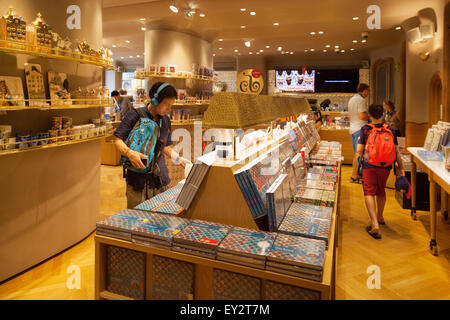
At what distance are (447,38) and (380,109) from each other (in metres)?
3.01

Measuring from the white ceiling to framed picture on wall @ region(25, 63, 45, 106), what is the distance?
3.24 metres

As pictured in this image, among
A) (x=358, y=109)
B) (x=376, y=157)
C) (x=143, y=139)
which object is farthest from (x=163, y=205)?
(x=358, y=109)

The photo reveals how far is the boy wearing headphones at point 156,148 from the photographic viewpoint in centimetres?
236

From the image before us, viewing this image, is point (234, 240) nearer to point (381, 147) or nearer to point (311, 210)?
point (311, 210)

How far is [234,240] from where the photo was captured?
5.06 ft

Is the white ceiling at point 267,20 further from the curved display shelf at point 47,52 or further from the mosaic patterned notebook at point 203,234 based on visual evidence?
the mosaic patterned notebook at point 203,234

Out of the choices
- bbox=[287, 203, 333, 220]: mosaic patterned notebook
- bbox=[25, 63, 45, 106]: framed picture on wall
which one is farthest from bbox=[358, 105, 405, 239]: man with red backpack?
bbox=[25, 63, 45, 106]: framed picture on wall

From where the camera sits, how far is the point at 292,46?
10.2m

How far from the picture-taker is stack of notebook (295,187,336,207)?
7.45 feet

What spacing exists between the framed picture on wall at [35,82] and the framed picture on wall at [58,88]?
82 mm

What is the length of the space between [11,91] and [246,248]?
2334 mm

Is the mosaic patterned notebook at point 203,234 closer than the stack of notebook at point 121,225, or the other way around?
the mosaic patterned notebook at point 203,234

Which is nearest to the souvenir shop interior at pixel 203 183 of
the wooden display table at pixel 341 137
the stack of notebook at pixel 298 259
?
the stack of notebook at pixel 298 259

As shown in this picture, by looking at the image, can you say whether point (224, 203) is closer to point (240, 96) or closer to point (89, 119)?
point (240, 96)
